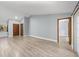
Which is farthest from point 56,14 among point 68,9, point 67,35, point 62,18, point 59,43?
point 59,43

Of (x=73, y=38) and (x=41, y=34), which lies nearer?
(x=73, y=38)

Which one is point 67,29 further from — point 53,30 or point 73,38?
point 53,30

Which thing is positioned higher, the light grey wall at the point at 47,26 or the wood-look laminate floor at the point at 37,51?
the light grey wall at the point at 47,26

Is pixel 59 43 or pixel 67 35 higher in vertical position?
pixel 67 35

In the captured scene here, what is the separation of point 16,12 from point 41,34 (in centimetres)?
168

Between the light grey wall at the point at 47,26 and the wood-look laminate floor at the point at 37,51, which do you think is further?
the light grey wall at the point at 47,26

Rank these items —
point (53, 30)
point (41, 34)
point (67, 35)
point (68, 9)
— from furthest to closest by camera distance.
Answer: point (41, 34) < point (53, 30) < point (67, 35) < point (68, 9)

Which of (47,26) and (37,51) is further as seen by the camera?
(47,26)

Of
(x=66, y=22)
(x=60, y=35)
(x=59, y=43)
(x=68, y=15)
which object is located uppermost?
(x=68, y=15)

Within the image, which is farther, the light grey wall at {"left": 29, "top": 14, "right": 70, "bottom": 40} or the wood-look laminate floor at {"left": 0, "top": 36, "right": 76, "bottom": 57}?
the light grey wall at {"left": 29, "top": 14, "right": 70, "bottom": 40}

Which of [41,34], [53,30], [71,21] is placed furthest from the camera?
[41,34]

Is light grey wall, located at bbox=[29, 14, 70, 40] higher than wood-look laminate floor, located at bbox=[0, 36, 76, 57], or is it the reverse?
light grey wall, located at bbox=[29, 14, 70, 40]

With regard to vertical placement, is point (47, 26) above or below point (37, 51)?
above

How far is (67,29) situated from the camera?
13.8ft
